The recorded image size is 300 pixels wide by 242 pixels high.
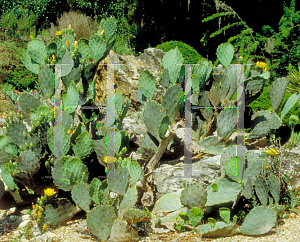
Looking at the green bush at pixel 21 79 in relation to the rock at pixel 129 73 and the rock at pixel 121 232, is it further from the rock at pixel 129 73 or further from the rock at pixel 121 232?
the rock at pixel 121 232

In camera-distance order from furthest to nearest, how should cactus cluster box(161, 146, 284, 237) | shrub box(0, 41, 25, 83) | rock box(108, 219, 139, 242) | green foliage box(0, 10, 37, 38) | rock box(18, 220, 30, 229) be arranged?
1. green foliage box(0, 10, 37, 38)
2. shrub box(0, 41, 25, 83)
3. rock box(18, 220, 30, 229)
4. cactus cluster box(161, 146, 284, 237)
5. rock box(108, 219, 139, 242)

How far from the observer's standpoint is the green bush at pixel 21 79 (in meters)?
6.75

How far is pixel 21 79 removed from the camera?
6809 mm

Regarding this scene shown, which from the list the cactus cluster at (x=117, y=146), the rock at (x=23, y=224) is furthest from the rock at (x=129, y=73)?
the rock at (x=23, y=224)

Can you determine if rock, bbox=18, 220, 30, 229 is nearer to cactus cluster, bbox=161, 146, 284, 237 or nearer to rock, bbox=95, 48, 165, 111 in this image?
cactus cluster, bbox=161, 146, 284, 237

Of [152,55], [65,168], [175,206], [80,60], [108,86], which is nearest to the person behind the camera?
[65,168]

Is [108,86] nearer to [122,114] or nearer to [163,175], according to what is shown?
[122,114]

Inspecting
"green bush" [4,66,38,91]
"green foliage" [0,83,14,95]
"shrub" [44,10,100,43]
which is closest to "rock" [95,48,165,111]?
"green bush" [4,66,38,91]

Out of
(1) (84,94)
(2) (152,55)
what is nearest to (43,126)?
(1) (84,94)

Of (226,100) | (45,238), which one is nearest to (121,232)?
(45,238)

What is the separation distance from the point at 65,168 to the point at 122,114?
36.6 inches

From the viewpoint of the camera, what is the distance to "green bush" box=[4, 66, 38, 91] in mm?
6750

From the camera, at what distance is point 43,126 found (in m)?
3.18

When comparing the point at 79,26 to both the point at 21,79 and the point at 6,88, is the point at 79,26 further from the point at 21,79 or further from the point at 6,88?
the point at 6,88
